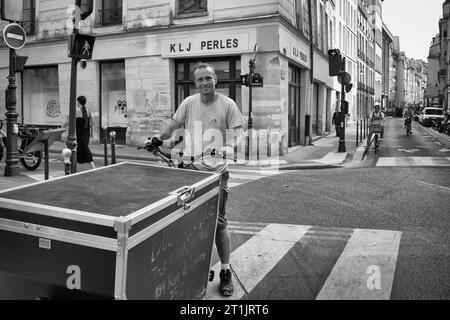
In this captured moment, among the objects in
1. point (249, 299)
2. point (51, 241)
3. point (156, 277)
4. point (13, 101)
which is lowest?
point (249, 299)

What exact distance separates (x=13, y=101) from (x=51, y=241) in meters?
8.88

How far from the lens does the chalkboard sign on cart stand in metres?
2.40

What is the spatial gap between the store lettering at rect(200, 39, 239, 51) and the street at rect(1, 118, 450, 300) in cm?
714

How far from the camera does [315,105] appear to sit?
27438 millimetres

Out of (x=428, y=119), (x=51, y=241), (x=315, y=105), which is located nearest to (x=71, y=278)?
(x=51, y=241)

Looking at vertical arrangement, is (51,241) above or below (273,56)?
below

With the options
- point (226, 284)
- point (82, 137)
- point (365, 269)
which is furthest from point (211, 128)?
point (82, 137)

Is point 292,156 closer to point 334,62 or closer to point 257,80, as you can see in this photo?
point 257,80

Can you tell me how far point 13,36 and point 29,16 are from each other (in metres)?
12.8

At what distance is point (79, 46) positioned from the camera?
348 inches

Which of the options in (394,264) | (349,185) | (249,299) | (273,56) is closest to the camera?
(249,299)

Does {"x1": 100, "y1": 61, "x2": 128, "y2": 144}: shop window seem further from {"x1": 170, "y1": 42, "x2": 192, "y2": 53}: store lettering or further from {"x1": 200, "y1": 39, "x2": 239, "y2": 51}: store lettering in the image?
{"x1": 200, "y1": 39, "x2": 239, "y2": 51}: store lettering

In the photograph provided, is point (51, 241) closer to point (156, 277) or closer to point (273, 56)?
point (156, 277)

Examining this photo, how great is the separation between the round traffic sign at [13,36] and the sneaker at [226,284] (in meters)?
7.85
